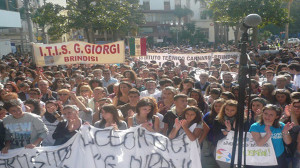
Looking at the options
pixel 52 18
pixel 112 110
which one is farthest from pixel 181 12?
pixel 112 110

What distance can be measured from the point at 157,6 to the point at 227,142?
64.5 meters

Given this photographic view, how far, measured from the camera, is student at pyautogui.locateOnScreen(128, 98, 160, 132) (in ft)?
13.3

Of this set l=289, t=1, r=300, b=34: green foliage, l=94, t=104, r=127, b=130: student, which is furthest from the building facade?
l=94, t=104, r=127, b=130: student

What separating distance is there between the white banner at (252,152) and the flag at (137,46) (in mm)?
6963

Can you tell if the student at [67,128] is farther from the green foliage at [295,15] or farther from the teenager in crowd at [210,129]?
the green foliage at [295,15]

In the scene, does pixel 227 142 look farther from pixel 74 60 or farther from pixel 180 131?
pixel 74 60

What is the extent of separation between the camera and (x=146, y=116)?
4109 millimetres

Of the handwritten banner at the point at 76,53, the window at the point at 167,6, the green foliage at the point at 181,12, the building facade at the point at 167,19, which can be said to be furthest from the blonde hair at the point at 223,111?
the window at the point at 167,6

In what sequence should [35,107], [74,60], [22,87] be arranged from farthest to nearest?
[74,60]
[22,87]
[35,107]

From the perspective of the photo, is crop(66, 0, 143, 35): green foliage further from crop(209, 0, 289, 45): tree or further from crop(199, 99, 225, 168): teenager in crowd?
crop(199, 99, 225, 168): teenager in crowd

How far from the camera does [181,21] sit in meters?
63.5

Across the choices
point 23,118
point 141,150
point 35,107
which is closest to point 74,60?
point 35,107

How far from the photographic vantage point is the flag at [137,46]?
10.4 m

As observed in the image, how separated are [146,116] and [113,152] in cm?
67
